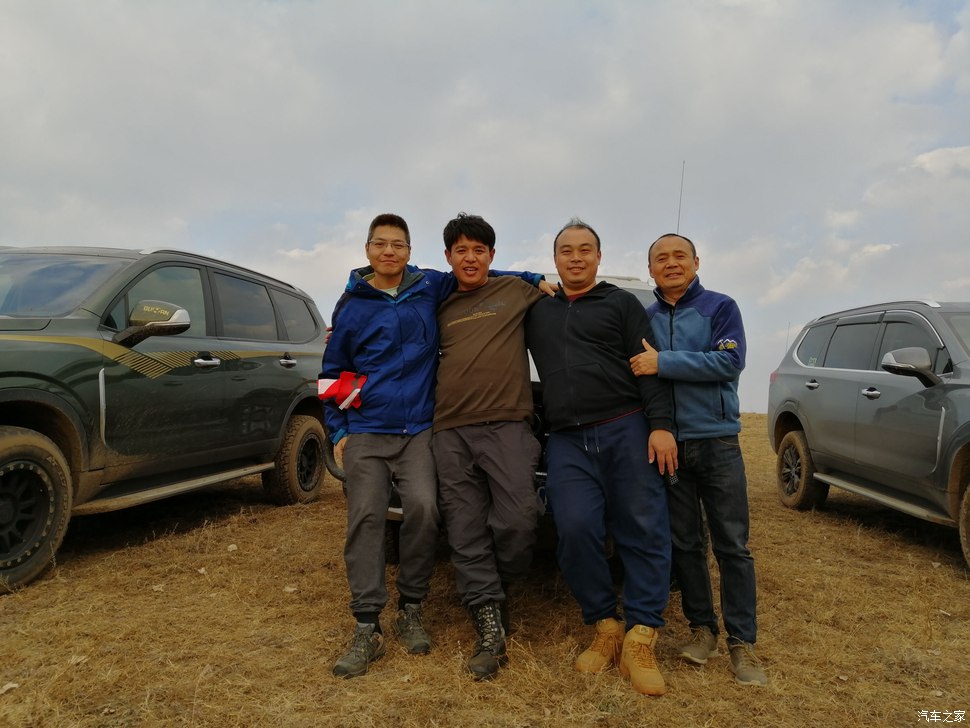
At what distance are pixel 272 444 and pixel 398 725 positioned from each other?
363 cm

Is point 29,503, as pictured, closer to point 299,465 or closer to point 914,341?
point 299,465

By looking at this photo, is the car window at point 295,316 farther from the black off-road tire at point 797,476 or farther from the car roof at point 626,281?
the black off-road tire at point 797,476

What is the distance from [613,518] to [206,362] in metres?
3.21

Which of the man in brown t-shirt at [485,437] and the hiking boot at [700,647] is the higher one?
the man in brown t-shirt at [485,437]

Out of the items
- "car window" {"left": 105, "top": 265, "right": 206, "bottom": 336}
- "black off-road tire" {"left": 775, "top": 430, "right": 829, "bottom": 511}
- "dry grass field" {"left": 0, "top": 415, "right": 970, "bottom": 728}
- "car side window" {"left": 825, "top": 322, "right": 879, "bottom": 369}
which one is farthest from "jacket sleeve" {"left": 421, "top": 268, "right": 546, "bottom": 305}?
"black off-road tire" {"left": 775, "top": 430, "right": 829, "bottom": 511}

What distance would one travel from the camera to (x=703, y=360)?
287 cm

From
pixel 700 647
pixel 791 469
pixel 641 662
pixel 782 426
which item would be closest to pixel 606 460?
pixel 641 662

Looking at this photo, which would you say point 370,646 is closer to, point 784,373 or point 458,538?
point 458,538

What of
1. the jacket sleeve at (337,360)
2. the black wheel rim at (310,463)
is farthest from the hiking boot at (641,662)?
the black wheel rim at (310,463)

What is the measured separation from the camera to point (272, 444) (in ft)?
18.7

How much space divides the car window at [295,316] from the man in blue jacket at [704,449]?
4.09 metres

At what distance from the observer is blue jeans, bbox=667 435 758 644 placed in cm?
Answer: 293

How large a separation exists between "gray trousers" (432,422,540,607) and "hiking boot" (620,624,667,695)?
54 centimetres

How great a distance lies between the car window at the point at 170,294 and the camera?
14.0ft
